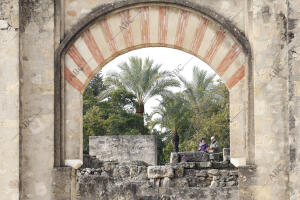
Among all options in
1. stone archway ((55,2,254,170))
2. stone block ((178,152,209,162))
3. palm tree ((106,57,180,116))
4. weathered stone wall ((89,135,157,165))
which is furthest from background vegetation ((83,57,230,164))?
stone archway ((55,2,254,170))

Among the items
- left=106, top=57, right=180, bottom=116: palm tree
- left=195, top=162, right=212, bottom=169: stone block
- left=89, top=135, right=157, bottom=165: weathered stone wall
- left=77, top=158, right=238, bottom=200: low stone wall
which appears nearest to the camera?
left=77, top=158, right=238, bottom=200: low stone wall

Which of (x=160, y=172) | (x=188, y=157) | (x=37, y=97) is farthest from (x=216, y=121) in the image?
(x=37, y=97)

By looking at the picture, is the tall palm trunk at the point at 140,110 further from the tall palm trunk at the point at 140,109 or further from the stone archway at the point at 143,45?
the stone archway at the point at 143,45

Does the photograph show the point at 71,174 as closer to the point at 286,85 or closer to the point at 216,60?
the point at 216,60

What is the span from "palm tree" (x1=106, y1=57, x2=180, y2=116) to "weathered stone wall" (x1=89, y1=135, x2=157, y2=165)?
701cm

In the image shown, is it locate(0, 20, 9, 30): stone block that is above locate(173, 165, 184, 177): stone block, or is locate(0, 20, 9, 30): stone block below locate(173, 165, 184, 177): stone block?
above

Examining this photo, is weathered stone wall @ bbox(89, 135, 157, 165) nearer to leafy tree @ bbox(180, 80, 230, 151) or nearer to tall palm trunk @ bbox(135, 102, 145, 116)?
leafy tree @ bbox(180, 80, 230, 151)

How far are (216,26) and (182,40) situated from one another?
1.57ft

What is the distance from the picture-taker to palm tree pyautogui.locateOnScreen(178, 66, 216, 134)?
78.4 ft

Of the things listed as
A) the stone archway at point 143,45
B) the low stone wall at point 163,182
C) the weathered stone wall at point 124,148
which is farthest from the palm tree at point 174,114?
the stone archway at point 143,45

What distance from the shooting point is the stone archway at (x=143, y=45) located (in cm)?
700

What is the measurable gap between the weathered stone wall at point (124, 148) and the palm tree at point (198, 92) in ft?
26.1

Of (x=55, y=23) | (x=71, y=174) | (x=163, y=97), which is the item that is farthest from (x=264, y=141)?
(x=163, y=97)

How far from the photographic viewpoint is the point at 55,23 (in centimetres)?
719
